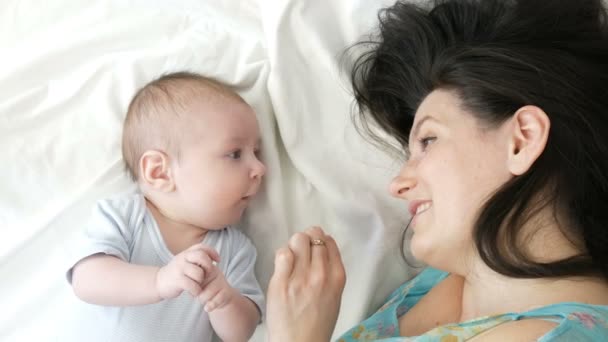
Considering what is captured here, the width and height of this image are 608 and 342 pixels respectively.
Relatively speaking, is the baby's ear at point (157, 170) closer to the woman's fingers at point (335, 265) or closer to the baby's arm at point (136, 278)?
the baby's arm at point (136, 278)

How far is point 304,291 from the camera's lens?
104cm

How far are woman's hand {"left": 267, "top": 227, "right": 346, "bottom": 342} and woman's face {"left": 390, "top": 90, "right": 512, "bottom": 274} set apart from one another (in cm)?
15

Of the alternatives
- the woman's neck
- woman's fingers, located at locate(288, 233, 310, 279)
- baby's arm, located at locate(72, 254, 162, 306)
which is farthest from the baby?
the woman's neck

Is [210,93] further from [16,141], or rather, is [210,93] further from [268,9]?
[16,141]

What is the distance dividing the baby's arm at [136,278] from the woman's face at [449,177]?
0.34 m

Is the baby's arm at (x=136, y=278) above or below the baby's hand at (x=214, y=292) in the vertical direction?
above

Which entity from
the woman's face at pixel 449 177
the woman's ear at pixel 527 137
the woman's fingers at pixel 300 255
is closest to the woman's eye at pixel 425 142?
the woman's face at pixel 449 177

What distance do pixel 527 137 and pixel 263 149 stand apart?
0.57 meters

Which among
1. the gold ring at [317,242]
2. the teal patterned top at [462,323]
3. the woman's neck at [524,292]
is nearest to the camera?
the teal patterned top at [462,323]

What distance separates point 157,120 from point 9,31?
544 millimetres

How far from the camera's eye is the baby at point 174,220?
1.12 meters

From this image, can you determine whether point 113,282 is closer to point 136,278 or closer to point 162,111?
point 136,278

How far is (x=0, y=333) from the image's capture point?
1.24 metres

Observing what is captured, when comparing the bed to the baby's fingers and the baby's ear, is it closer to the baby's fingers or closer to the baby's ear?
the baby's ear
